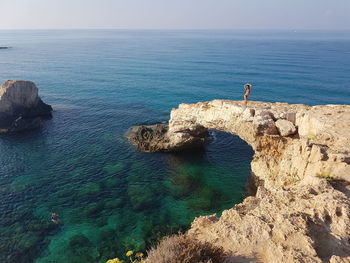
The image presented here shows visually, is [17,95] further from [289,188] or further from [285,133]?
[289,188]

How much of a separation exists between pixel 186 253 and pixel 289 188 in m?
8.64

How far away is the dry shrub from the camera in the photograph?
27.2 feet

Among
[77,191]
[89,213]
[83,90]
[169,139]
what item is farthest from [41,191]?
[83,90]

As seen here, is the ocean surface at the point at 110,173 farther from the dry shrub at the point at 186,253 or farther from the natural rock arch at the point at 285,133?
the dry shrub at the point at 186,253

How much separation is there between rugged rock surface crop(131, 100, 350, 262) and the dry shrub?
3.21 ft

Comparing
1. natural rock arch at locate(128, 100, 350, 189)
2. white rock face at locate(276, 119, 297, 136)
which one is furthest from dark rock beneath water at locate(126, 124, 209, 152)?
white rock face at locate(276, 119, 297, 136)

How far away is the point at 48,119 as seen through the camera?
41.4 metres

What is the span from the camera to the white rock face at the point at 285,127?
20594mm

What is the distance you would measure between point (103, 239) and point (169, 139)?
15567 mm

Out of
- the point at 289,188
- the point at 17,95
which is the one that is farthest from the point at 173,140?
the point at 17,95

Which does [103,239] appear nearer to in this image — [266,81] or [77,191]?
[77,191]

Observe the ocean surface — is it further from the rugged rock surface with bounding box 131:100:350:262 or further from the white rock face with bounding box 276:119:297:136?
the white rock face with bounding box 276:119:297:136

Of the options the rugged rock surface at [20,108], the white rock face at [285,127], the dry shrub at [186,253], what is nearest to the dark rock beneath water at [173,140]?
the white rock face at [285,127]

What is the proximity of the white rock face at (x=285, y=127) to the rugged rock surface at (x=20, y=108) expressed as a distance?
113 ft
